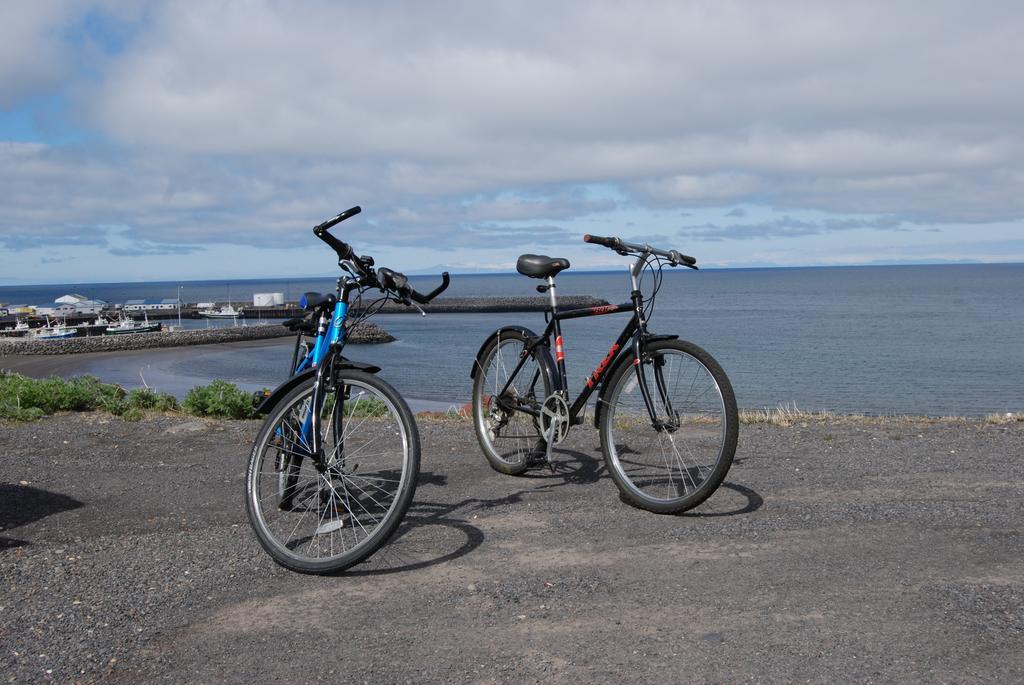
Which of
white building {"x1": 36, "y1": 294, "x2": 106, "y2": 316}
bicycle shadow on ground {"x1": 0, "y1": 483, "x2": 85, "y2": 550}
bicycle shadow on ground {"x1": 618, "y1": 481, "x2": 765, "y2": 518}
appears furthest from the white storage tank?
bicycle shadow on ground {"x1": 618, "y1": 481, "x2": 765, "y2": 518}

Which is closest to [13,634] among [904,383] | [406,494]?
[406,494]

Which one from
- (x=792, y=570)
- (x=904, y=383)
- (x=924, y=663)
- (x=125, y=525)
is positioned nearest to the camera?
(x=924, y=663)

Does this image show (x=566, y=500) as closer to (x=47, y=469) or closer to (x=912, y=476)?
(x=912, y=476)

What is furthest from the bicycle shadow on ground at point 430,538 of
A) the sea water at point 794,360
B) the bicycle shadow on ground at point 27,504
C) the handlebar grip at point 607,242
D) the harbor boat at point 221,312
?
the harbor boat at point 221,312

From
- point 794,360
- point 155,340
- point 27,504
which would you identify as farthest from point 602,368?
point 155,340

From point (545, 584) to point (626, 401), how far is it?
193 cm

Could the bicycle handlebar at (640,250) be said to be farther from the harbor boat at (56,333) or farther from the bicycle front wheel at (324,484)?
the harbor boat at (56,333)

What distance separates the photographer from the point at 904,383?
40.6 m

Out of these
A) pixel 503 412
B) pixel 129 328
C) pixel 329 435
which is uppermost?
pixel 329 435

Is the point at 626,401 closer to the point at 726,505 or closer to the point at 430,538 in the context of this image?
the point at 726,505

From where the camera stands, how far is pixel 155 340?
76312 millimetres

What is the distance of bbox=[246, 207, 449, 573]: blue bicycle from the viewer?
16.0 feet

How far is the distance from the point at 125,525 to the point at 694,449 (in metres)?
4.57

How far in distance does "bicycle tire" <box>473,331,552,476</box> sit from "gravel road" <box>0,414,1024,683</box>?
228 millimetres
